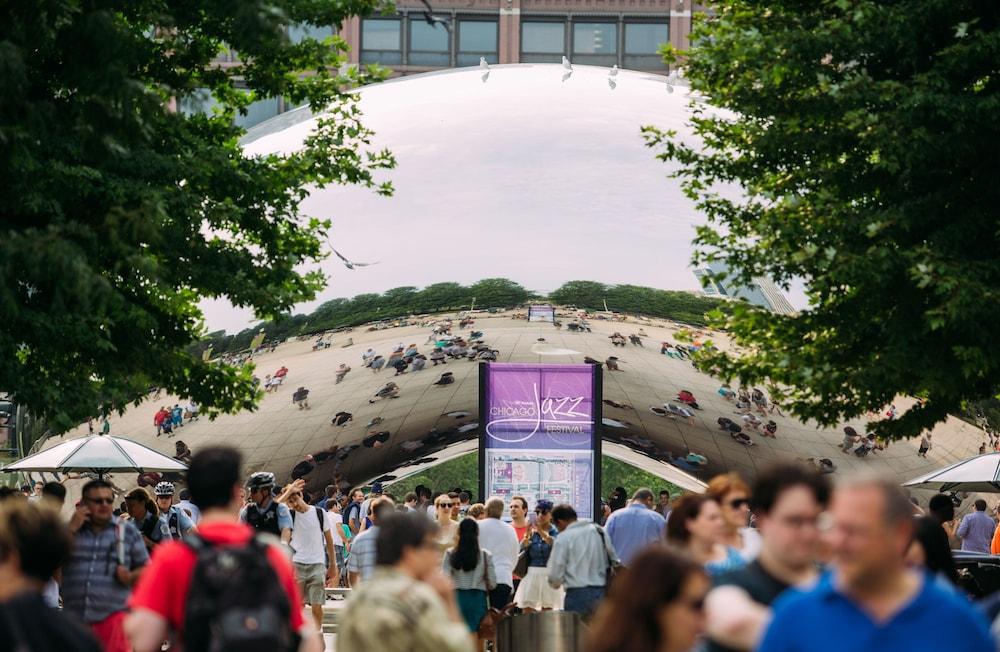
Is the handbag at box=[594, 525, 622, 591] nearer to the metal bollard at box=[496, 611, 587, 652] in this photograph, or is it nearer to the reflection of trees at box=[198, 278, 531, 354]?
the metal bollard at box=[496, 611, 587, 652]

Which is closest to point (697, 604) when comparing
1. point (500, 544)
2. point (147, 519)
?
point (147, 519)

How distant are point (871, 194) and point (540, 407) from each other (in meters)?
7.60

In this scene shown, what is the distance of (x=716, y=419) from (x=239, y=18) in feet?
56.2

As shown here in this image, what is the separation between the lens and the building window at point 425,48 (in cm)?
6150

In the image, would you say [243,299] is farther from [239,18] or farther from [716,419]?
[716,419]

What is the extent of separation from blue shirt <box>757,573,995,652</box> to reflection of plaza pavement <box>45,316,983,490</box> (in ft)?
70.4

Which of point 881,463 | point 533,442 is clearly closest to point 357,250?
point 533,442

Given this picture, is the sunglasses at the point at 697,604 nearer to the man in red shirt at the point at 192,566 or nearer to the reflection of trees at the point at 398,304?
the man in red shirt at the point at 192,566

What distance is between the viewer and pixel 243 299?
14164 millimetres

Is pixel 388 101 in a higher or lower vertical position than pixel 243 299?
higher

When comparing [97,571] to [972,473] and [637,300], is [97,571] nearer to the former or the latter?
[972,473]

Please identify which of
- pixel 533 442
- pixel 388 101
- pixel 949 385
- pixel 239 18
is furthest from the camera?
pixel 388 101

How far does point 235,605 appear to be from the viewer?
189 inches

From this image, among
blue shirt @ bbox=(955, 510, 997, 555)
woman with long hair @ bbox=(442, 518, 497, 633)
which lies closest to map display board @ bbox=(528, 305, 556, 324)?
blue shirt @ bbox=(955, 510, 997, 555)
